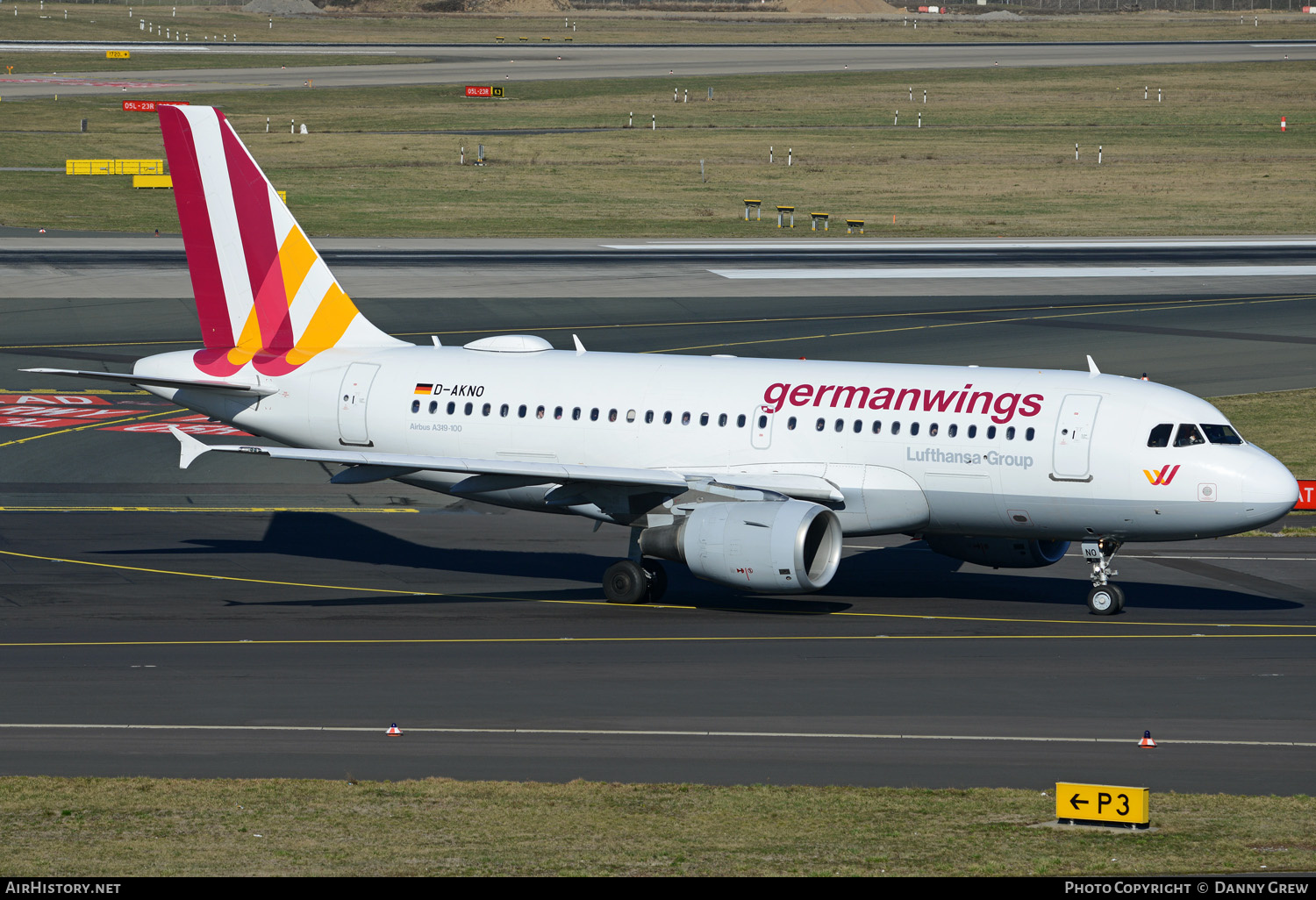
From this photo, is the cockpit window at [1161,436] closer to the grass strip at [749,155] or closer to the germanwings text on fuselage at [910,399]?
the germanwings text on fuselage at [910,399]

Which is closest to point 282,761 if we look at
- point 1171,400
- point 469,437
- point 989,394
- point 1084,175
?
point 469,437

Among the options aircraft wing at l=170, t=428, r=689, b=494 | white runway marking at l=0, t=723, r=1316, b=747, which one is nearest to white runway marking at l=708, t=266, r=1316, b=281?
aircraft wing at l=170, t=428, r=689, b=494

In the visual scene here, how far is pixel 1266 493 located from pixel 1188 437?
1.79m

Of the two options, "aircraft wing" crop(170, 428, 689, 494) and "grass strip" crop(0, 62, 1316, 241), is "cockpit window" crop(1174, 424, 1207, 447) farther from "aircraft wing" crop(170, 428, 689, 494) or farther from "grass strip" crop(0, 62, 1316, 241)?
"grass strip" crop(0, 62, 1316, 241)

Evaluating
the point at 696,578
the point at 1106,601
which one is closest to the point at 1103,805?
the point at 1106,601

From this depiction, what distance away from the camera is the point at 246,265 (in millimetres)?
40438

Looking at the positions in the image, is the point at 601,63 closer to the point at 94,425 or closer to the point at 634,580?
the point at 94,425

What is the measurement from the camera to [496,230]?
332 feet

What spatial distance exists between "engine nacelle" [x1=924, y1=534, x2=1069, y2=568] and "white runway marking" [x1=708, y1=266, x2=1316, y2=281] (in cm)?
4687

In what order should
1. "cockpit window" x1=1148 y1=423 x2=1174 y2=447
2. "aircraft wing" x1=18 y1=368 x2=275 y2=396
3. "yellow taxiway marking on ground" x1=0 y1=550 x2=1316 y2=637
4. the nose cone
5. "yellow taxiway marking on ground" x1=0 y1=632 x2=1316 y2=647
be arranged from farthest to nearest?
"aircraft wing" x1=18 y1=368 x2=275 y2=396 → "cockpit window" x1=1148 y1=423 x2=1174 y2=447 → the nose cone → "yellow taxiway marking on ground" x1=0 y1=550 x2=1316 y2=637 → "yellow taxiway marking on ground" x1=0 y1=632 x2=1316 y2=647

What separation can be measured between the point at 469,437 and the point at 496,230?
64.7 meters

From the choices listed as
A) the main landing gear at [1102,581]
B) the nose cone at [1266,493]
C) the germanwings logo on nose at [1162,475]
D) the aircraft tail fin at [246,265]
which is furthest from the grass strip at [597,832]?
the aircraft tail fin at [246,265]

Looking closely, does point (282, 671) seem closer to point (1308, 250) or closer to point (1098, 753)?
point (1098, 753)

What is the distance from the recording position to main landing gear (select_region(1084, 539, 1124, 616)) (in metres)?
34.4
